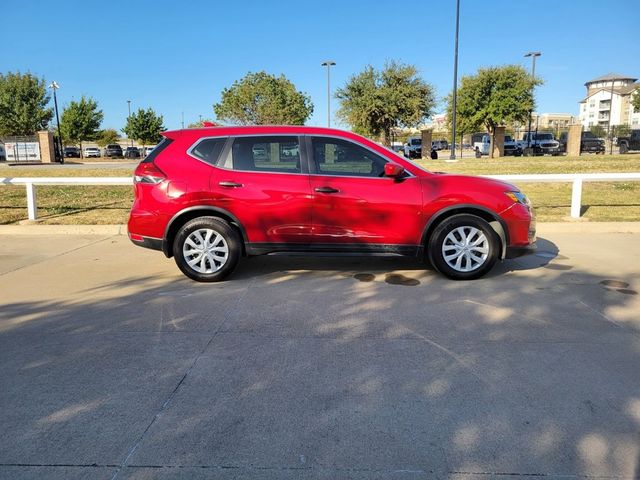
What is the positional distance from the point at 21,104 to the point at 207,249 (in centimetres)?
5411

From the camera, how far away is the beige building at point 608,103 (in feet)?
351

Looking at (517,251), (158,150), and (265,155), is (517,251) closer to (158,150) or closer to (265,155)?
(265,155)

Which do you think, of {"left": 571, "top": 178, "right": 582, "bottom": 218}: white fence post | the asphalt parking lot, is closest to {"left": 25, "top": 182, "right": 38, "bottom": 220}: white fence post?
the asphalt parking lot

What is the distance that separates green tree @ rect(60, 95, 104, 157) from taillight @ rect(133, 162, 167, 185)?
188 ft

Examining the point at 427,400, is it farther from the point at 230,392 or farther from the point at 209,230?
the point at 209,230

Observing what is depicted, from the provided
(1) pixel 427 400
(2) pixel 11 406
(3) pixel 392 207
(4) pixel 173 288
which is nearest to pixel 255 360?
(1) pixel 427 400

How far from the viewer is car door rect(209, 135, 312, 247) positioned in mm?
6012

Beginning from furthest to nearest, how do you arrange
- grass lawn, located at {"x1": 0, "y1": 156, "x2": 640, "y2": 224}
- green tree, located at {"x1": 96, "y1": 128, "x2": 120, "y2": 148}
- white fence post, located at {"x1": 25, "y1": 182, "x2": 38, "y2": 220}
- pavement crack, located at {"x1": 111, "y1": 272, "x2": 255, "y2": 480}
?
green tree, located at {"x1": 96, "y1": 128, "x2": 120, "y2": 148} → grass lawn, located at {"x1": 0, "y1": 156, "x2": 640, "y2": 224} → white fence post, located at {"x1": 25, "y1": 182, "x2": 38, "y2": 220} → pavement crack, located at {"x1": 111, "y1": 272, "x2": 255, "y2": 480}

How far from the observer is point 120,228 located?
9719mm

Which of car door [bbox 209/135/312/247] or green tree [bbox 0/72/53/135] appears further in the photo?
green tree [bbox 0/72/53/135]

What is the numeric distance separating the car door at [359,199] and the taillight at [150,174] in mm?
1786

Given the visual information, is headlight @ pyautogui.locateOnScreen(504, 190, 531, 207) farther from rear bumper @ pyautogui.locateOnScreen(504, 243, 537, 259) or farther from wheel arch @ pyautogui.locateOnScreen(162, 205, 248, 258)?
wheel arch @ pyautogui.locateOnScreen(162, 205, 248, 258)

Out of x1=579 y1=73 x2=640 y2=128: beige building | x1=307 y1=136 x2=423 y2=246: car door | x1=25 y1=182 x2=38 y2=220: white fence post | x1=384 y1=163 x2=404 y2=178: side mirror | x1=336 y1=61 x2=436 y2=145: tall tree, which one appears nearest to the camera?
x1=384 y1=163 x2=404 y2=178: side mirror

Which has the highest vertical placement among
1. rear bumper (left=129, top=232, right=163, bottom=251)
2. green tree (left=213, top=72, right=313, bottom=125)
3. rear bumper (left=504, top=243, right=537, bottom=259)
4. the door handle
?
green tree (left=213, top=72, right=313, bottom=125)
